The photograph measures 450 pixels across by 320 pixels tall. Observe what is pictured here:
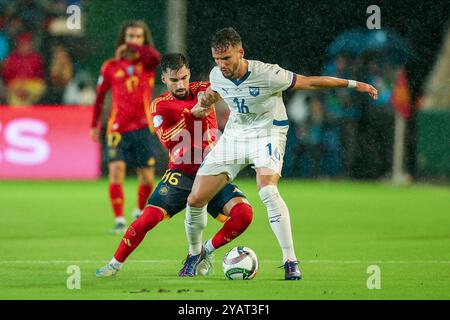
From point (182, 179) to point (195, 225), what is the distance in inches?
14.4

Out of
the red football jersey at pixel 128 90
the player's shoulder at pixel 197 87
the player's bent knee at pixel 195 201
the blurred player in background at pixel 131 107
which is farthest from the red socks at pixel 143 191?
the player's bent knee at pixel 195 201

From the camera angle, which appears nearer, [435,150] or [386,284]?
[386,284]

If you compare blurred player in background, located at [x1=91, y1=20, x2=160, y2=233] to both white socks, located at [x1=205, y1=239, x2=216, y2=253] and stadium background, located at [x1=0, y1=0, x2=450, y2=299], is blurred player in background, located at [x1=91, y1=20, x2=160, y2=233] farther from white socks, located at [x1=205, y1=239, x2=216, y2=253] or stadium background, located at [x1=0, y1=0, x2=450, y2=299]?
white socks, located at [x1=205, y1=239, x2=216, y2=253]

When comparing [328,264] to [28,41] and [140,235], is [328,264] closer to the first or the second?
[140,235]

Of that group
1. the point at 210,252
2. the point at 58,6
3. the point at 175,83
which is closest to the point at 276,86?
the point at 175,83

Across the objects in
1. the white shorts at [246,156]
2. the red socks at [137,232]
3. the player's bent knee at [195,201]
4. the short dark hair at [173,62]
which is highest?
the short dark hair at [173,62]

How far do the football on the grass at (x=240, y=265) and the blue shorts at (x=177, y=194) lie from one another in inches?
17.9

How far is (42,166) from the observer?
17156mm

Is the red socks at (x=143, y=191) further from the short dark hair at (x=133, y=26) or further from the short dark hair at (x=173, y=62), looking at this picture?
the short dark hair at (x=173, y=62)

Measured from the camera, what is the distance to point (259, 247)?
10.0 meters

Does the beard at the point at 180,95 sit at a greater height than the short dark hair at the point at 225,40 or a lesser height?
lesser

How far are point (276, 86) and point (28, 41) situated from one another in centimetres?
1122

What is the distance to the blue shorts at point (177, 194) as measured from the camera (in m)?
8.12

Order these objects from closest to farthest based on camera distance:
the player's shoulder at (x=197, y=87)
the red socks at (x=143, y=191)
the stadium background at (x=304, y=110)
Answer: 1. the player's shoulder at (x=197, y=87)
2. the red socks at (x=143, y=191)
3. the stadium background at (x=304, y=110)
